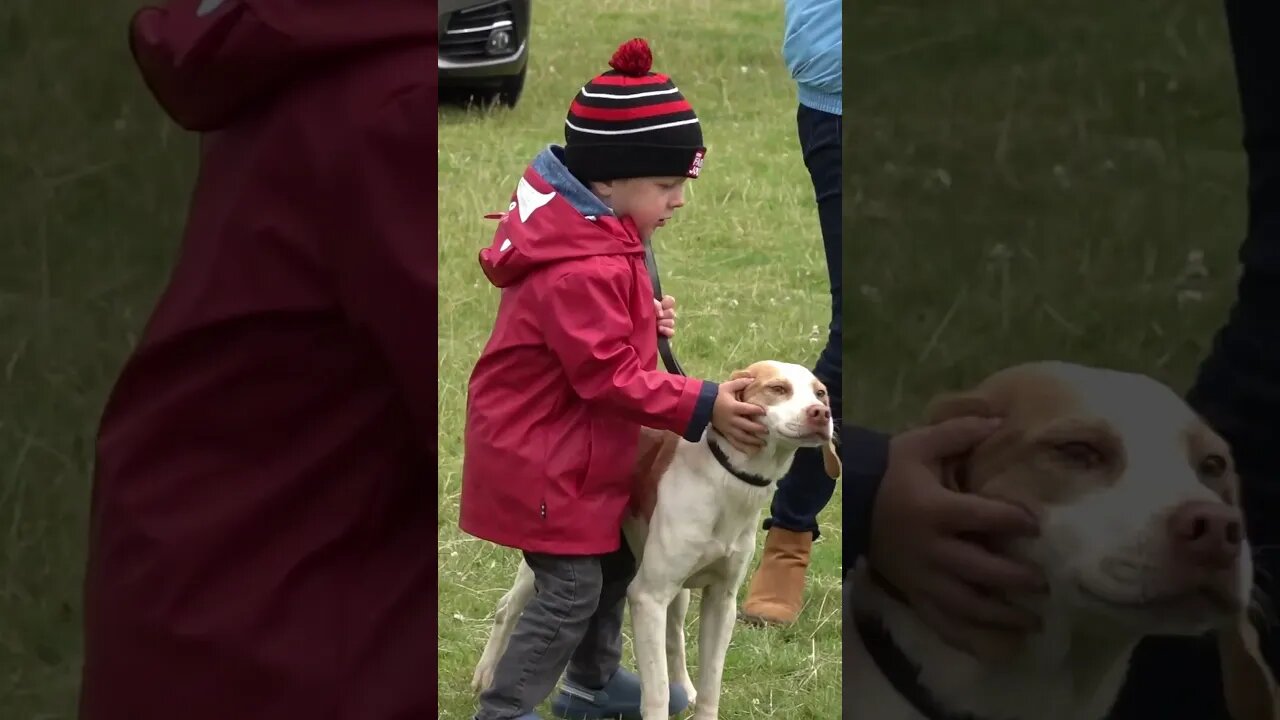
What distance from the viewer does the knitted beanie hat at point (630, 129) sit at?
299 cm

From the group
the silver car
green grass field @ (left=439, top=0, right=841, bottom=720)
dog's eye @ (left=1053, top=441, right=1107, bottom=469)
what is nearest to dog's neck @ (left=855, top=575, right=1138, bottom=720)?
dog's eye @ (left=1053, top=441, right=1107, bottom=469)

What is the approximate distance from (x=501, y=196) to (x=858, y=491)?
628 cm

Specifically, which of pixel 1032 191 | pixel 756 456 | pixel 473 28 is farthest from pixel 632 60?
Result: pixel 473 28

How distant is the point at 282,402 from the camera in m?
1.81

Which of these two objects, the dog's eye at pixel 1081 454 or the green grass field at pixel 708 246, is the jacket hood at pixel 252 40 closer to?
the dog's eye at pixel 1081 454

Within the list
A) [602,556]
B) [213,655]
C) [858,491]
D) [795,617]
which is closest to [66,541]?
[213,655]

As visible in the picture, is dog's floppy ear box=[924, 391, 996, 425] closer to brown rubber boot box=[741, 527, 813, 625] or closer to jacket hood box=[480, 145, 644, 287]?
jacket hood box=[480, 145, 644, 287]

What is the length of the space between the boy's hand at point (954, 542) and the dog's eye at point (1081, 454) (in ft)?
0.21

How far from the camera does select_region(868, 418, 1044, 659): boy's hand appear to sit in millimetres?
1640

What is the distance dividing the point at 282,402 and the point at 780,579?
232 centimetres

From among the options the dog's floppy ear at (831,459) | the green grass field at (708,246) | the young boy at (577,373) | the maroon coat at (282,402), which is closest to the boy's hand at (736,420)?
the young boy at (577,373)

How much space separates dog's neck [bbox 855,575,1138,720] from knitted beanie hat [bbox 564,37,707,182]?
1407 mm

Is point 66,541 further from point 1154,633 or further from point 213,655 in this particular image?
point 1154,633

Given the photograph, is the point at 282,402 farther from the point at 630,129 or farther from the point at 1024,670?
the point at 630,129
